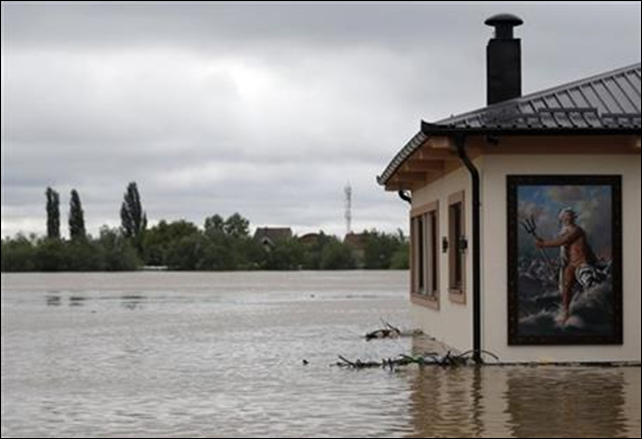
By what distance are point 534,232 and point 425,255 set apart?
23.2 ft

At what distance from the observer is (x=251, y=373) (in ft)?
56.4

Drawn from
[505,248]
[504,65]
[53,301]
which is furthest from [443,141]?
[53,301]

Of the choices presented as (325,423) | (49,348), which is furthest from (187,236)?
(325,423)

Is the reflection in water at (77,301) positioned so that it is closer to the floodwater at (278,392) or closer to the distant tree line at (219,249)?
the distant tree line at (219,249)

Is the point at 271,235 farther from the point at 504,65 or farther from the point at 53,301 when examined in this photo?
the point at 504,65

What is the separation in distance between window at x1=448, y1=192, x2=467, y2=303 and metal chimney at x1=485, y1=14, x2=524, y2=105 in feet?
8.17

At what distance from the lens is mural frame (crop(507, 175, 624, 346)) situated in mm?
16750

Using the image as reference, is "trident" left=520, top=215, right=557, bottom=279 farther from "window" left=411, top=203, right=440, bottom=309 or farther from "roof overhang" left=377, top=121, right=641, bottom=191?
"window" left=411, top=203, right=440, bottom=309

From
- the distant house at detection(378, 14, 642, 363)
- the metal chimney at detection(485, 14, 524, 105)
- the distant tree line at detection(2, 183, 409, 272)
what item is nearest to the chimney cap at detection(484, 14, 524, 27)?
the metal chimney at detection(485, 14, 524, 105)

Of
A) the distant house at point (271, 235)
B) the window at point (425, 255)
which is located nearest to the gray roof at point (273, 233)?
the distant house at point (271, 235)

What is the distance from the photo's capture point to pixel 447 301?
790 inches

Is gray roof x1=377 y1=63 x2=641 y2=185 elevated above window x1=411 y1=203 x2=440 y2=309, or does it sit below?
above

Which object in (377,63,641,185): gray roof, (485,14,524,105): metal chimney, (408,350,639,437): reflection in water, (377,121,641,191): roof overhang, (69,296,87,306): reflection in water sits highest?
(485,14,524,105): metal chimney

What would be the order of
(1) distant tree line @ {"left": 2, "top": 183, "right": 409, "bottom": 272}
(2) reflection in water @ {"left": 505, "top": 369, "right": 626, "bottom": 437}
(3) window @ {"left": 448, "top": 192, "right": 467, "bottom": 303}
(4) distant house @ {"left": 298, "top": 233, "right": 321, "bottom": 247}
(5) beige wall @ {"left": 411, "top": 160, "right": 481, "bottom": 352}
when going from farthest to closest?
(4) distant house @ {"left": 298, "top": 233, "right": 321, "bottom": 247} < (1) distant tree line @ {"left": 2, "top": 183, "right": 409, "bottom": 272} < (3) window @ {"left": 448, "top": 192, "right": 467, "bottom": 303} < (5) beige wall @ {"left": 411, "top": 160, "right": 481, "bottom": 352} < (2) reflection in water @ {"left": 505, "top": 369, "right": 626, "bottom": 437}
